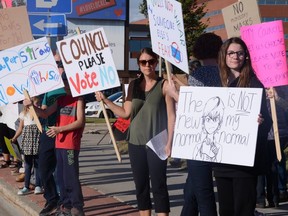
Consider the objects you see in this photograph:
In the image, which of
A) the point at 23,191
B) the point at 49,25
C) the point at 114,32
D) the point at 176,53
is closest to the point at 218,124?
the point at 176,53

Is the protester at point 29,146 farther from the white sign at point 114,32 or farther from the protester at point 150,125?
the white sign at point 114,32

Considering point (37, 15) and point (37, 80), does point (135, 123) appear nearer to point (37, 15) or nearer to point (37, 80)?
point (37, 80)

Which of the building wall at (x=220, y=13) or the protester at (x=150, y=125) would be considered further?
the building wall at (x=220, y=13)

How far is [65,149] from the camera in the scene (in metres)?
6.57

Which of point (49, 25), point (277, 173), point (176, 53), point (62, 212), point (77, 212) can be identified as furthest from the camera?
point (49, 25)

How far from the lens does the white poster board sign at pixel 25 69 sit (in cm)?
679

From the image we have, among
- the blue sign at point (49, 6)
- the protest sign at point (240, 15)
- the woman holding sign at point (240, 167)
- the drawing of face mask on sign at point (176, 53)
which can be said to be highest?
the blue sign at point (49, 6)

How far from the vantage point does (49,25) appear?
26.8ft

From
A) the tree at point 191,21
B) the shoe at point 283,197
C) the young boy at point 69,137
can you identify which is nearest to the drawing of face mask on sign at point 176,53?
the young boy at point 69,137

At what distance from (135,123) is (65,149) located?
1079mm

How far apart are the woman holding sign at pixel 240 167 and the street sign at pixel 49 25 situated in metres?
3.90

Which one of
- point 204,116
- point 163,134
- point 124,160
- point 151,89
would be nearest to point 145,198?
point 163,134

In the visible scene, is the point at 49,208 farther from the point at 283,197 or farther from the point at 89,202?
the point at 283,197

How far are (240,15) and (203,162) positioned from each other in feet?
6.73
